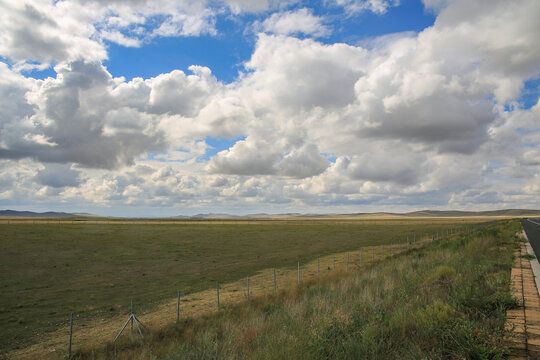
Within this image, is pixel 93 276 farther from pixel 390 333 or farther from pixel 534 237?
pixel 534 237

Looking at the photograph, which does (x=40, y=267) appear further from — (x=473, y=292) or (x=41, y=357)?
(x=473, y=292)

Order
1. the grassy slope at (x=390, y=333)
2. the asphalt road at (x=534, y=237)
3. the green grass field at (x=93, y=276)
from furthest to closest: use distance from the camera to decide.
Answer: the asphalt road at (x=534, y=237), the green grass field at (x=93, y=276), the grassy slope at (x=390, y=333)

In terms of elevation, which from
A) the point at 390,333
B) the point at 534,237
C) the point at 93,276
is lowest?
the point at 93,276

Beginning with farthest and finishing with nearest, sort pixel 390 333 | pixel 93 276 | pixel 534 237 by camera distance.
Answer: pixel 534 237, pixel 93 276, pixel 390 333

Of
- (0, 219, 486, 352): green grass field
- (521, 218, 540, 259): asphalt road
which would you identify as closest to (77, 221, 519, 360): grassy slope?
(0, 219, 486, 352): green grass field

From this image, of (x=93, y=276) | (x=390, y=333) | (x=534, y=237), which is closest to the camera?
(x=390, y=333)

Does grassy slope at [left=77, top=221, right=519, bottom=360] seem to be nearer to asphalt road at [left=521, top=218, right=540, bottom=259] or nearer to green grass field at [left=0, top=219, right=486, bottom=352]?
green grass field at [left=0, top=219, right=486, bottom=352]

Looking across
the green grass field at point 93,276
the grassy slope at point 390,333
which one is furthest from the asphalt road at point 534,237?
the green grass field at point 93,276

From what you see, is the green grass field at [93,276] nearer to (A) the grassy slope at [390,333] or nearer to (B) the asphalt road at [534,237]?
(A) the grassy slope at [390,333]

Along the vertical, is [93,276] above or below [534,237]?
below

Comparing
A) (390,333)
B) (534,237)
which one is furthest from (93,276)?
(534,237)

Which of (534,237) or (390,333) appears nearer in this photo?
(390,333)

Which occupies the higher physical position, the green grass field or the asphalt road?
the asphalt road

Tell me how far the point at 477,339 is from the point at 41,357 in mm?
14654
